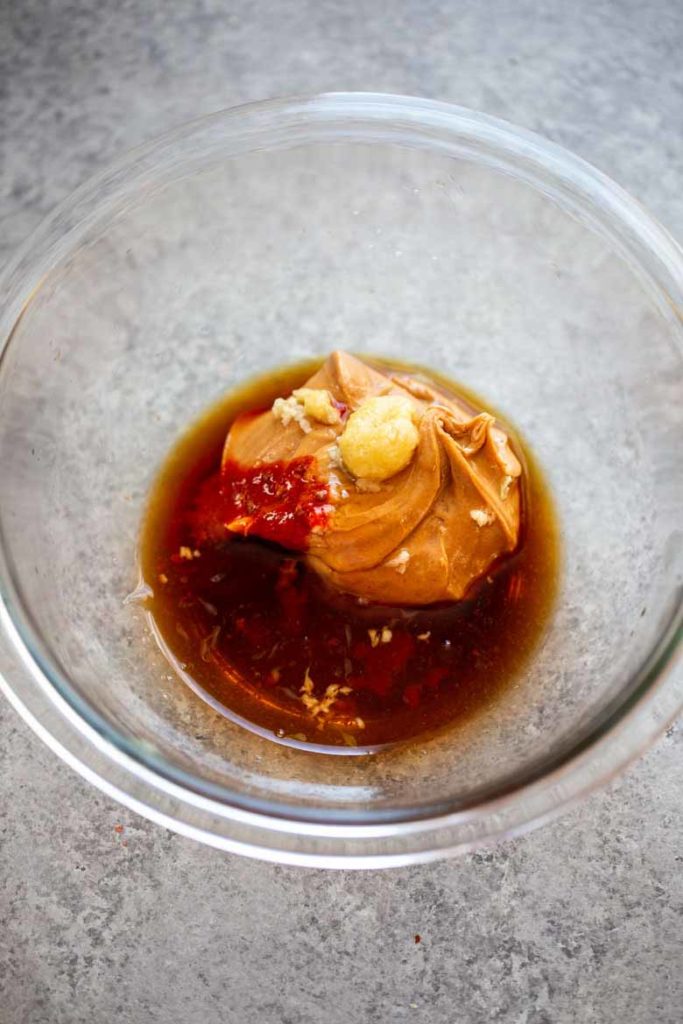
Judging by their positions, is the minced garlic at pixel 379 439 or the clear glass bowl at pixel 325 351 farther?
the minced garlic at pixel 379 439

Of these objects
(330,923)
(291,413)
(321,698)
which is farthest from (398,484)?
(330,923)

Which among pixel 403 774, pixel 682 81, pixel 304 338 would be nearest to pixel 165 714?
pixel 403 774

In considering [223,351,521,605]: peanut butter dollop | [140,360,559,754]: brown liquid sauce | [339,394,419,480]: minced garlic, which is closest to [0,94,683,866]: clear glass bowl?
[140,360,559,754]: brown liquid sauce

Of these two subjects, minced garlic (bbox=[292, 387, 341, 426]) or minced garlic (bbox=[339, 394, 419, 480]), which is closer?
minced garlic (bbox=[339, 394, 419, 480])

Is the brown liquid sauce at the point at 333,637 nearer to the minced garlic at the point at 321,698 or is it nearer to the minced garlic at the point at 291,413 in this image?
the minced garlic at the point at 321,698

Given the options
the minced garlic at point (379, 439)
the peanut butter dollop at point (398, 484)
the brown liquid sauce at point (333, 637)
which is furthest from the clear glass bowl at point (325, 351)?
the minced garlic at point (379, 439)

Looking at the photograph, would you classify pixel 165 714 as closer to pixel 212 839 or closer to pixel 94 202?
pixel 212 839

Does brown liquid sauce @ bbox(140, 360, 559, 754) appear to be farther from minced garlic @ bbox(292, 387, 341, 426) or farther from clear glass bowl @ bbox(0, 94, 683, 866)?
minced garlic @ bbox(292, 387, 341, 426)
